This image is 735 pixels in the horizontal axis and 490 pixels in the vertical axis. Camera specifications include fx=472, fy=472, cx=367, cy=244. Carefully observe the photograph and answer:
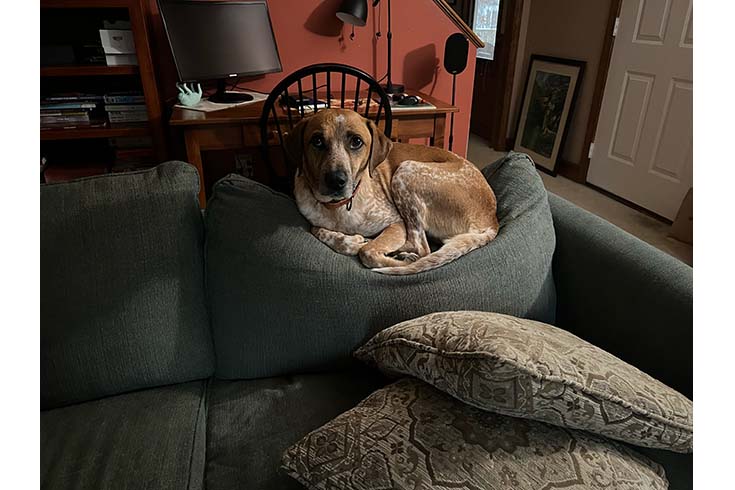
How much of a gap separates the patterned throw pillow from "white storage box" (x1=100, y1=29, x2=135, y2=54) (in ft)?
8.13

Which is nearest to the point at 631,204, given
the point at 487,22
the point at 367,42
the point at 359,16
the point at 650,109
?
the point at 650,109

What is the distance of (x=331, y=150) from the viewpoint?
1604 mm

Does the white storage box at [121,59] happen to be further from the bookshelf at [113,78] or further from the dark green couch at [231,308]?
the dark green couch at [231,308]

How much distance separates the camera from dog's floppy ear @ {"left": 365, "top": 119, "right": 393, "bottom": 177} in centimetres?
172

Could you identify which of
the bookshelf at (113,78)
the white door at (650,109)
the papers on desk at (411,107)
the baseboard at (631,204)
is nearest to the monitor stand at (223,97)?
the bookshelf at (113,78)

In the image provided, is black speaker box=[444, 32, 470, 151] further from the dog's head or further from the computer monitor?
the dog's head

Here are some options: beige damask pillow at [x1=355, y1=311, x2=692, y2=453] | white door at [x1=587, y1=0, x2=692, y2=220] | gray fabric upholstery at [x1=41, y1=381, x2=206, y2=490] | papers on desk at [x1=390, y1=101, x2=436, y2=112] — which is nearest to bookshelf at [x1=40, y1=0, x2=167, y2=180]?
papers on desk at [x1=390, y1=101, x2=436, y2=112]

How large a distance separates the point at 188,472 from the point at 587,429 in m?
0.84

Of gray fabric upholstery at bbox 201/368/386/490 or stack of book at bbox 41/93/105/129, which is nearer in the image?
gray fabric upholstery at bbox 201/368/386/490

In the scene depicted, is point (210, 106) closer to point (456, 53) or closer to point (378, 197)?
point (378, 197)

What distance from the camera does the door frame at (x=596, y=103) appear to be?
3.81 metres

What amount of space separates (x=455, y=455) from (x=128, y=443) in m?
0.77

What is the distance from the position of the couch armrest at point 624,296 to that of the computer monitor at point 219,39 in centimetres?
202

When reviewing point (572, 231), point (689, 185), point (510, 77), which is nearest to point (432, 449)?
point (572, 231)
